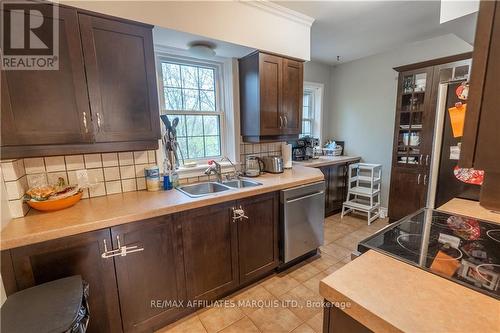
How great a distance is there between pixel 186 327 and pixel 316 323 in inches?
37.9

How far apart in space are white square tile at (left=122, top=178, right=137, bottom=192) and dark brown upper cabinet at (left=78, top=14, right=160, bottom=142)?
0.43m

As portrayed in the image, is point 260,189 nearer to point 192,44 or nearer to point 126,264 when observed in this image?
point 126,264

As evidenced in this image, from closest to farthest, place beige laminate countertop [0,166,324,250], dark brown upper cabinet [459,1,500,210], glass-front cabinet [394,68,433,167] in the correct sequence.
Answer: dark brown upper cabinet [459,1,500,210], beige laminate countertop [0,166,324,250], glass-front cabinet [394,68,433,167]

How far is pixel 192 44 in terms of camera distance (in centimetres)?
199

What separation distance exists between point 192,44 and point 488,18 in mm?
2018

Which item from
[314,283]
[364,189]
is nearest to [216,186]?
[314,283]

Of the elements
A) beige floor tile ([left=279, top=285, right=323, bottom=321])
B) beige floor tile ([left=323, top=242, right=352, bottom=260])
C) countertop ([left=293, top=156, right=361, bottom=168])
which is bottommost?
beige floor tile ([left=279, top=285, right=323, bottom=321])

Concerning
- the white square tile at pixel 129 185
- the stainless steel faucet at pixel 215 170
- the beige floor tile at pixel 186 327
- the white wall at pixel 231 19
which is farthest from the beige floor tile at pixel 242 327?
the white wall at pixel 231 19

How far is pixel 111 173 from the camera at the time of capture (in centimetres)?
179

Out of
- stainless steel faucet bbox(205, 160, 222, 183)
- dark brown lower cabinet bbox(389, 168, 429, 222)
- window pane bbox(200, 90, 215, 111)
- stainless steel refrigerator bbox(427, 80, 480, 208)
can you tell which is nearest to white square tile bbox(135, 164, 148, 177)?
stainless steel faucet bbox(205, 160, 222, 183)

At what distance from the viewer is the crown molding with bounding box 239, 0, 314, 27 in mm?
2061

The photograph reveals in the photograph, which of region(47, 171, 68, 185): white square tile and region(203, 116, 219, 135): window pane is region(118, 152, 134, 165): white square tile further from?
region(203, 116, 219, 135): window pane

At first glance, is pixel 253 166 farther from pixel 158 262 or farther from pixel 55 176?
pixel 55 176

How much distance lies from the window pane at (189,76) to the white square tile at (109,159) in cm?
99
